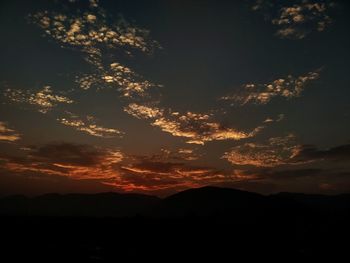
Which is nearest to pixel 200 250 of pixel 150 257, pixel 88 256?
pixel 150 257

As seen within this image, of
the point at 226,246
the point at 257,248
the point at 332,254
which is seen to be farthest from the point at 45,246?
the point at 332,254

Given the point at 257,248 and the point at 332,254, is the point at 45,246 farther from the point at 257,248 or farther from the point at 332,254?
the point at 332,254

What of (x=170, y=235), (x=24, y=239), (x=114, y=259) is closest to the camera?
(x=114, y=259)

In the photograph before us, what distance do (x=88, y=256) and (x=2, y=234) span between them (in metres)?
14.4

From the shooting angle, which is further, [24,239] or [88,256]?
[24,239]

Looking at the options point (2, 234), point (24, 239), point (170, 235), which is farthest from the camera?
point (170, 235)

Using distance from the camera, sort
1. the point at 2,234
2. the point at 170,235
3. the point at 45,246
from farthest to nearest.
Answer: the point at 170,235, the point at 2,234, the point at 45,246

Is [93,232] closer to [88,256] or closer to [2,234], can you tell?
[2,234]

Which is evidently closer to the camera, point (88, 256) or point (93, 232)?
point (88, 256)

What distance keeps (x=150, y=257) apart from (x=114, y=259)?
3055 mm

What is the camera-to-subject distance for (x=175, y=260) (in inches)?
1026

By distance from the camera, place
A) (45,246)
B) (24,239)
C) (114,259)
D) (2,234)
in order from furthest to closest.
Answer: (2,234) → (24,239) → (45,246) → (114,259)

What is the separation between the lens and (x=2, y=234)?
33.9m

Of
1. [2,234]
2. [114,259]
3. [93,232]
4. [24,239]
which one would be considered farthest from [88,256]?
[93,232]
